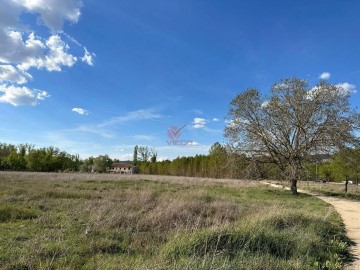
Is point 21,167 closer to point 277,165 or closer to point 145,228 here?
point 277,165

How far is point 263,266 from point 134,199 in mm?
9232

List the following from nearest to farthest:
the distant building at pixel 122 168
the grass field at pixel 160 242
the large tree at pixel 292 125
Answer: the grass field at pixel 160 242 → the large tree at pixel 292 125 → the distant building at pixel 122 168

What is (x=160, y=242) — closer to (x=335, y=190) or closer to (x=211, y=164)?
(x=335, y=190)

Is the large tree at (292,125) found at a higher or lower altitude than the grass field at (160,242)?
higher

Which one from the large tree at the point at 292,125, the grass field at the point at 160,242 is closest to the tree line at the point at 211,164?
the large tree at the point at 292,125

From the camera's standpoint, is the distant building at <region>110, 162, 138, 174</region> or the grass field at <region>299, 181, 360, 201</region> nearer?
the grass field at <region>299, 181, 360, 201</region>

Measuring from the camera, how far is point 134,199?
14.2 meters

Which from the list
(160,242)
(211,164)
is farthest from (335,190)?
(211,164)

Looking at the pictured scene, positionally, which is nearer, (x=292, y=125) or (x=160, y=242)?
(x=160, y=242)

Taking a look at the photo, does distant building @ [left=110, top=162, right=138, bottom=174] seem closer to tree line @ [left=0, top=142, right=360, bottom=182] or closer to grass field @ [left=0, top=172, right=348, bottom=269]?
tree line @ [left=0, top=142, right=360, bottom=182]

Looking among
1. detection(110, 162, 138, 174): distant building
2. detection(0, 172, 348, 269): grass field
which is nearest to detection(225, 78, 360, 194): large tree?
detection(0, 172, 348, 269): grass field

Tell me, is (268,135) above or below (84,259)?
above

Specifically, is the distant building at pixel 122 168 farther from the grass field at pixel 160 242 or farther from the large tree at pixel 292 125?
the grass field at pixel 160 242

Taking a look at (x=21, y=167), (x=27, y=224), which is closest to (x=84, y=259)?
(x=27, y=224)
